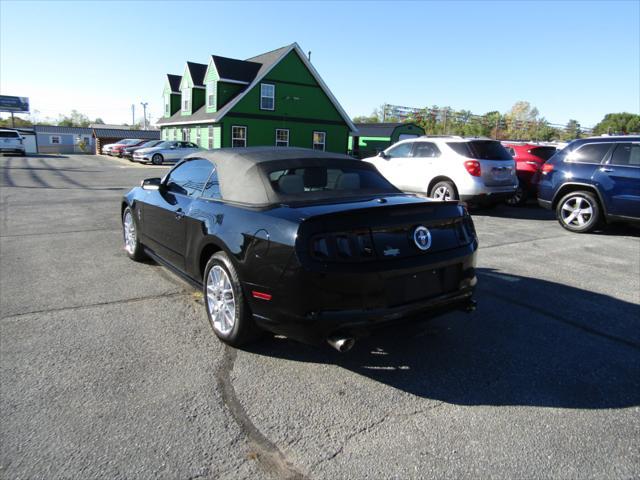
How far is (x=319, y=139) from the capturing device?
1273 inches

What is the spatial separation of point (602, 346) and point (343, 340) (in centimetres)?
233

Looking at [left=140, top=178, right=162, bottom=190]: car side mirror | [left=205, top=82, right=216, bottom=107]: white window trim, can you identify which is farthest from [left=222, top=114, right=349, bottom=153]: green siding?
[left=140, top=178, right=162, bottom=190]: car side mirror

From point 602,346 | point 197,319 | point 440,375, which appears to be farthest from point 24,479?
point 602,346

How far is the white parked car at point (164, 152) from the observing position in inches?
1161

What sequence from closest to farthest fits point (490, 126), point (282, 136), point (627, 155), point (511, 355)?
point (511, 355) → point (627, 155) → point (282, 136) → point (490, 126)

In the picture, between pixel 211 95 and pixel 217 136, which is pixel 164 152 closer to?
pixel 217 136

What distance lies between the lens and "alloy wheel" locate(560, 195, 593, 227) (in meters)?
8.80

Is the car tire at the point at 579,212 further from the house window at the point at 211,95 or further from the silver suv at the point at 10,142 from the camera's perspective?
the silver suv at the point at 10,142

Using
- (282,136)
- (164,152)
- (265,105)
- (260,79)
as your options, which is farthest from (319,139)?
(164,152)

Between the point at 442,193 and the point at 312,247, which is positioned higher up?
the point at 312,247

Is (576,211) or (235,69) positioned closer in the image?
(576,211)

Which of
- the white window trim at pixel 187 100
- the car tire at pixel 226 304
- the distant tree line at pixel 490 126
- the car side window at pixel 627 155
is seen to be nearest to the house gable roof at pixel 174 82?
the white window trim at pixel 187 100

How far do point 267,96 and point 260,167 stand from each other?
27.8 m

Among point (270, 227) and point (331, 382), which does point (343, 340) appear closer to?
point (331, 382)
